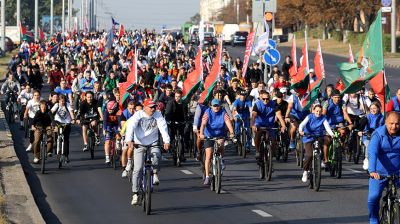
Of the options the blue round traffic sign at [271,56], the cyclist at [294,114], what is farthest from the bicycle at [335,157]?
the blue round traffic sign at [271,56]

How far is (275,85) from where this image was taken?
98.7ft

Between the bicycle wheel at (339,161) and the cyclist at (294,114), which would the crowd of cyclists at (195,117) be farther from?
the bicycle wheel at (339,161)

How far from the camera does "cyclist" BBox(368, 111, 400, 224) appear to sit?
1221 cm

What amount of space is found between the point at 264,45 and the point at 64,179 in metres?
16.7

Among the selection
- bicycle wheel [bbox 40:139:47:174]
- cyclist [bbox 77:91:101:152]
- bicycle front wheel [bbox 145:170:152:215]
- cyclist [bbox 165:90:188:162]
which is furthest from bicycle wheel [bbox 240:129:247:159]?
bicycle front wheel [bbox 145:170:152:215]

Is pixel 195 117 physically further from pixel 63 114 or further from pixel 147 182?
pixel 147 182

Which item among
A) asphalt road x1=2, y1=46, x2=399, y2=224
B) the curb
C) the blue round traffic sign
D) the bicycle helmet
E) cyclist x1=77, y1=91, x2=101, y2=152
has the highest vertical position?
the blue round traffic sign

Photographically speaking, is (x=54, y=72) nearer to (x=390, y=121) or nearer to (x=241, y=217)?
(x=241, y=217)

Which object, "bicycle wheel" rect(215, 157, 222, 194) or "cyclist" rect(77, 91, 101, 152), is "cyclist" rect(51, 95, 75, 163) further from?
"bicycle wheel" rect(215, 157, 222, 194)

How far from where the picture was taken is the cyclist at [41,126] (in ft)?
73.5

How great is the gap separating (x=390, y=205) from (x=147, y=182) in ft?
14.6

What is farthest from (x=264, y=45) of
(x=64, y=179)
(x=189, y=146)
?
(x=64, y=179)

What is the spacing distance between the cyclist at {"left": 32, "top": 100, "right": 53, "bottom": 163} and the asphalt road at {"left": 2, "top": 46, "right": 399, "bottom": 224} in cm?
38

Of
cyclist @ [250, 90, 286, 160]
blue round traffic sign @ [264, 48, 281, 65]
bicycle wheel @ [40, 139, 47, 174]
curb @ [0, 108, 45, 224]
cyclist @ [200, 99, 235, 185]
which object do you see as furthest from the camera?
blue round traffic sign @ [264, 48, 281, 65]
